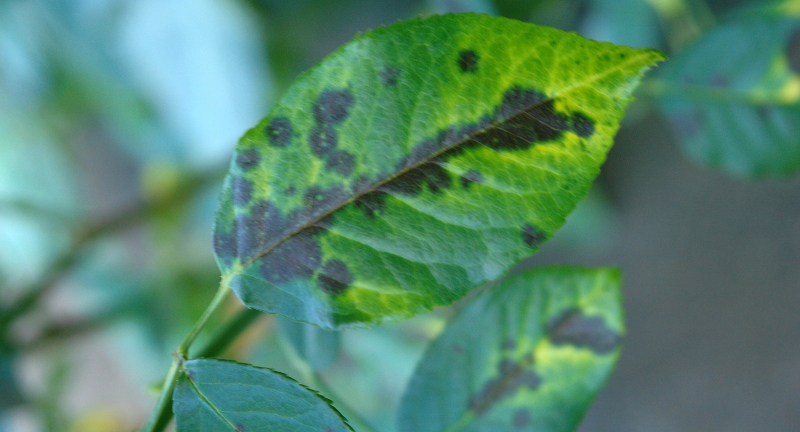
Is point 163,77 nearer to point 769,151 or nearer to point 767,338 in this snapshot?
point 769,151

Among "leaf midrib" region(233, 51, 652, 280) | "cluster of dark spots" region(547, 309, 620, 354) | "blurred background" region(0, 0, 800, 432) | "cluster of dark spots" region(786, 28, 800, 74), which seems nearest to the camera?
"leaf midrib" region(233, 51, 652, 280)

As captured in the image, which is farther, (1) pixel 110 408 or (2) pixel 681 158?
(1) pixel 110 408

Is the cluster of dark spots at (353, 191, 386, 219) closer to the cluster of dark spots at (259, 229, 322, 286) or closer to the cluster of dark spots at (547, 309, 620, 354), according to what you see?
the cluster of dark spots at (259, 229, 322, 286)

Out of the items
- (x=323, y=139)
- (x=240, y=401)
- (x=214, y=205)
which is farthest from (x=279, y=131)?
(x=214, y=205)

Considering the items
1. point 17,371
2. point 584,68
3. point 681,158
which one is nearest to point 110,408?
point 17,371

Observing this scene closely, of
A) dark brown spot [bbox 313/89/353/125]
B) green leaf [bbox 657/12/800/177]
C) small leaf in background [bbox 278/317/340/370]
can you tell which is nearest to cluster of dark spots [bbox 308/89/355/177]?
dark brown spot [bbox 313/89/353/125]

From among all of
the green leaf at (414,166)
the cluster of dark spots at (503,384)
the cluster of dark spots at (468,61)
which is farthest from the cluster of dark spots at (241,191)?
the cluster of dark spots at (503,384)

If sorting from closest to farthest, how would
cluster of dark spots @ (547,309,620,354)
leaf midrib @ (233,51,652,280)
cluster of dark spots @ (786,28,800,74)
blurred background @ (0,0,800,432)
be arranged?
1. leaf midrib @ (233,51,652,280)
2. cluster of dark spots @ (547,309,620,354)
3. cluster of dark spots @ (786,28,800,74)
4. blurred background @ (0,0,800,432)

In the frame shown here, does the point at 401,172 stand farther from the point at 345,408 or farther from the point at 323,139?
the point at 345,408

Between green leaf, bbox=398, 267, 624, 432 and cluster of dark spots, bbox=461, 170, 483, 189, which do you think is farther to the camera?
green leaf, bbox=398, 267, 624, 432
